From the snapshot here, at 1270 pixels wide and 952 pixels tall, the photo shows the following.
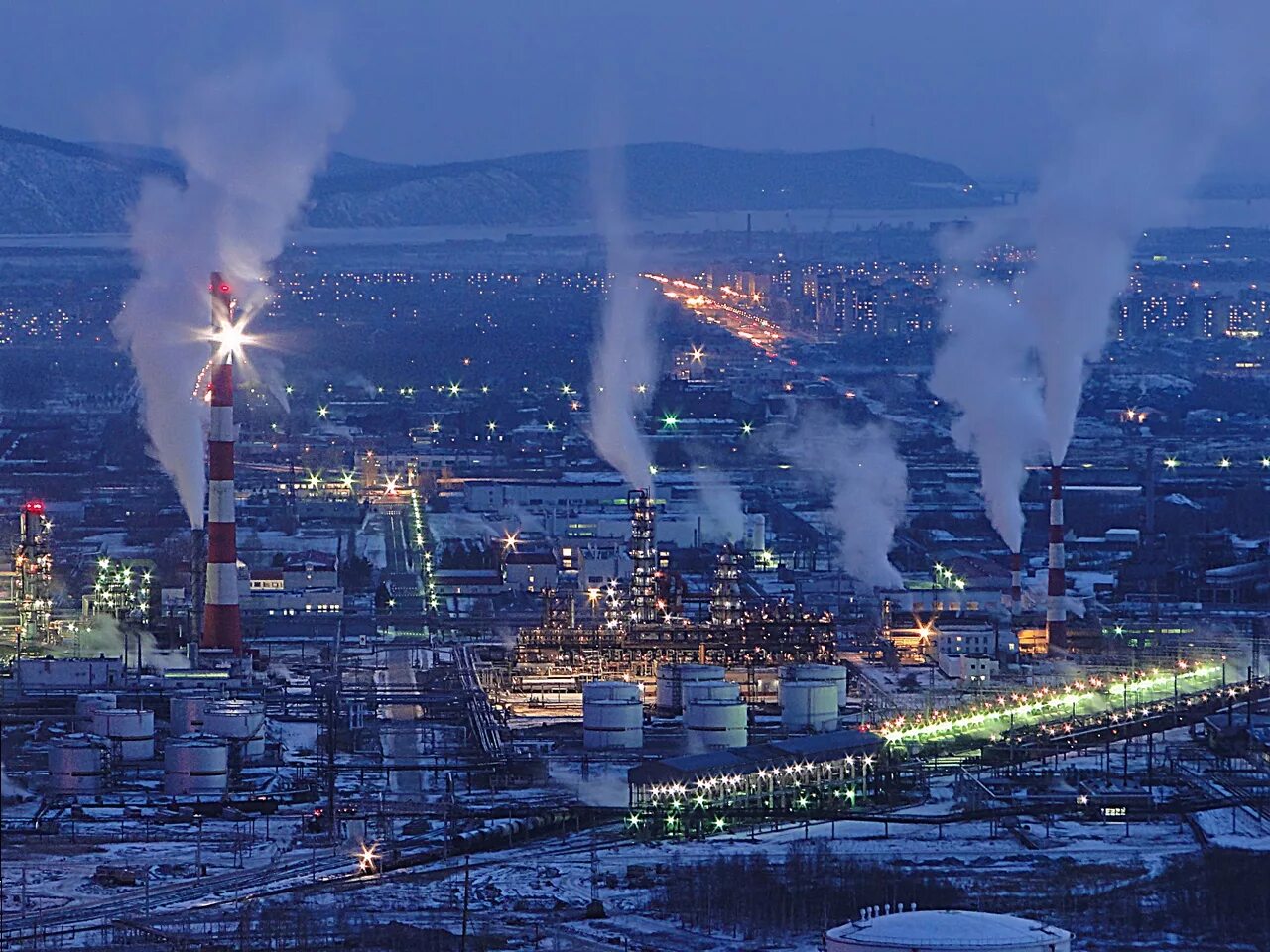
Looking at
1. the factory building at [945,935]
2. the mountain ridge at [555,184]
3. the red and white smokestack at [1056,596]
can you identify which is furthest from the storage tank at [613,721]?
the mountain ridge at [555,184]

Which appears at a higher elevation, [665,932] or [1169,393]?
[1169,393]

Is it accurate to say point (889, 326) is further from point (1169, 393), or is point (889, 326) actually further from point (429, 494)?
point (429, 494)

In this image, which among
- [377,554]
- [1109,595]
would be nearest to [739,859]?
[1109,595]

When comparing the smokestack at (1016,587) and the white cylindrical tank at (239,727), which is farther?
the smokestack at (1016,587)

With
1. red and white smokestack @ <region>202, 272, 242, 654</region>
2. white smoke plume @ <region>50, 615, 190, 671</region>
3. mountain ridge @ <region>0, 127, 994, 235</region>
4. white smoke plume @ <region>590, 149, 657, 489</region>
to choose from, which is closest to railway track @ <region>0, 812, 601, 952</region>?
white smoke plume @ <region>50, 615, 190, 671</region>

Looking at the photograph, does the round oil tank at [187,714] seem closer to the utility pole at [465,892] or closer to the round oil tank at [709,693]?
the round oil tank at [709,693]

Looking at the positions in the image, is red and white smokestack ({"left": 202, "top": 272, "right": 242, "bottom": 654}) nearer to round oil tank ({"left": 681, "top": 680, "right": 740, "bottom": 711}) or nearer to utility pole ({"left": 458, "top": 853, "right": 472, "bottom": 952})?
round oil tank ({"left": 681, "top": 680, "right": 740, "bottom": 711})
